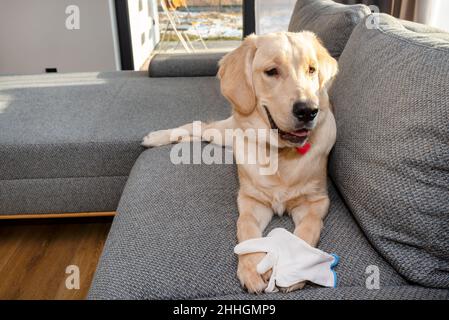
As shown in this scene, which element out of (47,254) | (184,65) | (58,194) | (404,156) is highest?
(404,156)

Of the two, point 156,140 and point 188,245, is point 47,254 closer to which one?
point 156,140

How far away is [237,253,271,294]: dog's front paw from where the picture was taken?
3.04 ft

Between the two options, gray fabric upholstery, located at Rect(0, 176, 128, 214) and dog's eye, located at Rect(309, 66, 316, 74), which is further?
gray fabric upholstery, located at Rect(0, 176, 128, 214)

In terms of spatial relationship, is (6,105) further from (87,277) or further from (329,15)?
(329,15)

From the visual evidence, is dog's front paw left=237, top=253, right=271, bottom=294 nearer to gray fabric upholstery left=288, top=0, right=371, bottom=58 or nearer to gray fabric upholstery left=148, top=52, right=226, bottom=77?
gray fabric upholstery left=288, top=0, right=371, bottom=58

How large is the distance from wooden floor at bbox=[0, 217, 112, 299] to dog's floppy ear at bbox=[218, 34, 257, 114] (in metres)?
0.97

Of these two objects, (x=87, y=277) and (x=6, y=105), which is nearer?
(x=87, y=277)

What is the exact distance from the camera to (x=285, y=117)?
1.15 m

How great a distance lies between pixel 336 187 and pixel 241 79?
0.48 m

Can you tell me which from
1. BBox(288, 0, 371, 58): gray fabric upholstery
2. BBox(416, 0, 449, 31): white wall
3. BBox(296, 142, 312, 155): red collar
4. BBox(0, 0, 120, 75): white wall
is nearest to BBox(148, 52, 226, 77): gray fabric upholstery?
BBox(288, 0, 371, 58): gray fabric upholstery

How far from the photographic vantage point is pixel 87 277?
165 cm

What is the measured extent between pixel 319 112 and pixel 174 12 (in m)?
3.29

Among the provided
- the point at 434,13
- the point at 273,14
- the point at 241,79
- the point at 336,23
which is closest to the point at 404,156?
the point at 241,79
